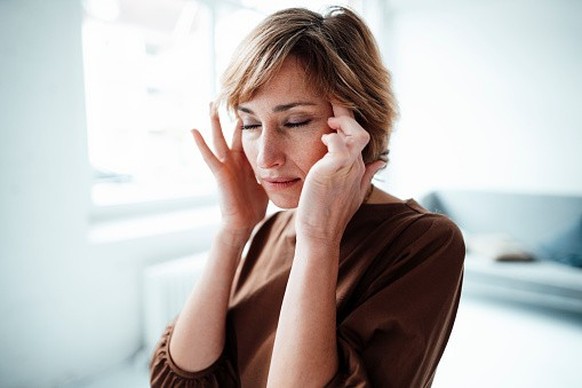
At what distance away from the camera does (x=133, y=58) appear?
99.5 inches

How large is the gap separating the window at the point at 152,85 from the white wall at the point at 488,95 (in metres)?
1.83

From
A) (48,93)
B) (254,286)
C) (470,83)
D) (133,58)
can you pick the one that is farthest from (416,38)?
(254,286)

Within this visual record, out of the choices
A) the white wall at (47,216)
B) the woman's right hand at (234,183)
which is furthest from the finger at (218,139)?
the white wall at (47,216)

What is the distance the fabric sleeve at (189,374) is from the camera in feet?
3.35

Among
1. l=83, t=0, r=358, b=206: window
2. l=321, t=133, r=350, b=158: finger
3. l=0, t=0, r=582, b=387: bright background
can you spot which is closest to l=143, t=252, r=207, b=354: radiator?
l=0, t=0, r=582, b=387: bright background

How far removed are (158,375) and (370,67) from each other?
0.85 m

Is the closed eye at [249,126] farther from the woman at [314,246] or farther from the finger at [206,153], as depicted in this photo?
the finger at [206,153]

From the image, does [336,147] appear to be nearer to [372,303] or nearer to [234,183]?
[372,303]

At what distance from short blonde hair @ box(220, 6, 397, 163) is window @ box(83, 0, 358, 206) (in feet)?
5.09

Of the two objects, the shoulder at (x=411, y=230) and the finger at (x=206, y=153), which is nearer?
→ the shoulder at (x=411, y=230)

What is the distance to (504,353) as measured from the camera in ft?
8.53

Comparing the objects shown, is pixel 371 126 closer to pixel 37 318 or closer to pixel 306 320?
pixel 306 320

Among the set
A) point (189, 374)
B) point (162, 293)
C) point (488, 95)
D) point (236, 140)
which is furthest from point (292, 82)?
point (488, 95)

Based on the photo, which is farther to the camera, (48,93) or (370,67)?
(48,93)
